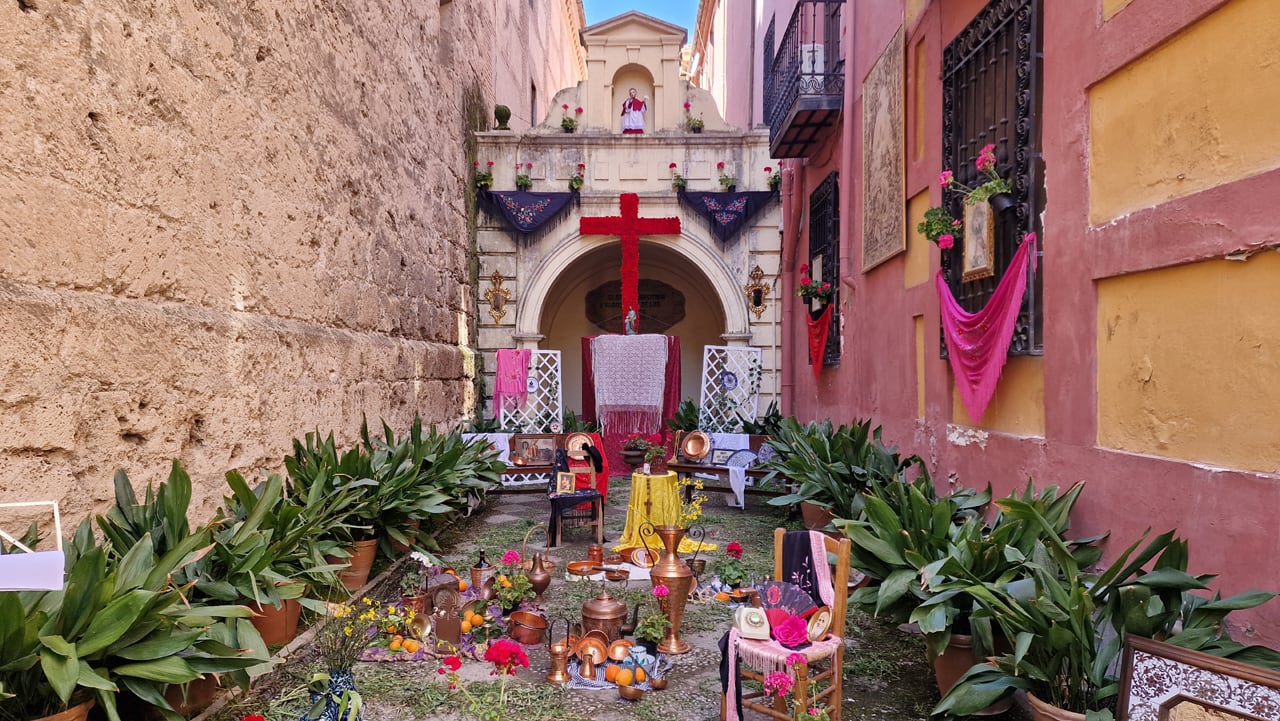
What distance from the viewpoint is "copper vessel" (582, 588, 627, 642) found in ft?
11.7

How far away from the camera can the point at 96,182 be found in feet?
10.8

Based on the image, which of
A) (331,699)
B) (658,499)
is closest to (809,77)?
(658,499)

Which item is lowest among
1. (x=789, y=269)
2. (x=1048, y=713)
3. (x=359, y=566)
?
(x=359, y=566)

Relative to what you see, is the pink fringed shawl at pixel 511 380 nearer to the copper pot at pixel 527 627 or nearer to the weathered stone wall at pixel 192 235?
the weathered stone wall at pixel 192 235

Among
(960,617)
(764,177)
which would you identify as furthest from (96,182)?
(764,177)

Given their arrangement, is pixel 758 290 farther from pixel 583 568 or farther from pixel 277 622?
pixel 277 622

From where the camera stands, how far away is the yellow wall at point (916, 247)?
18.2 feet

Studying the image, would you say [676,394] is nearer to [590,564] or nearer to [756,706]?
[590,564]

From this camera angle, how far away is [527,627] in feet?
12.4

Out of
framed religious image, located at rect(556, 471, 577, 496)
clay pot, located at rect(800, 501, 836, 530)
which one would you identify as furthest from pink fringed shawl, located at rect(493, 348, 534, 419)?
clay pot, located at rect(800, 501, 836, 530)

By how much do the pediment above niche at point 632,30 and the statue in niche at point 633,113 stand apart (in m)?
0.93

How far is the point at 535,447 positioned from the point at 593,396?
7.54 ft

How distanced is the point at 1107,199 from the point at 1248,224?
87 centimetres

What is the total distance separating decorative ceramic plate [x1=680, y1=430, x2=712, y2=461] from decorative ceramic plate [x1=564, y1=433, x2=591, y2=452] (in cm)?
186
